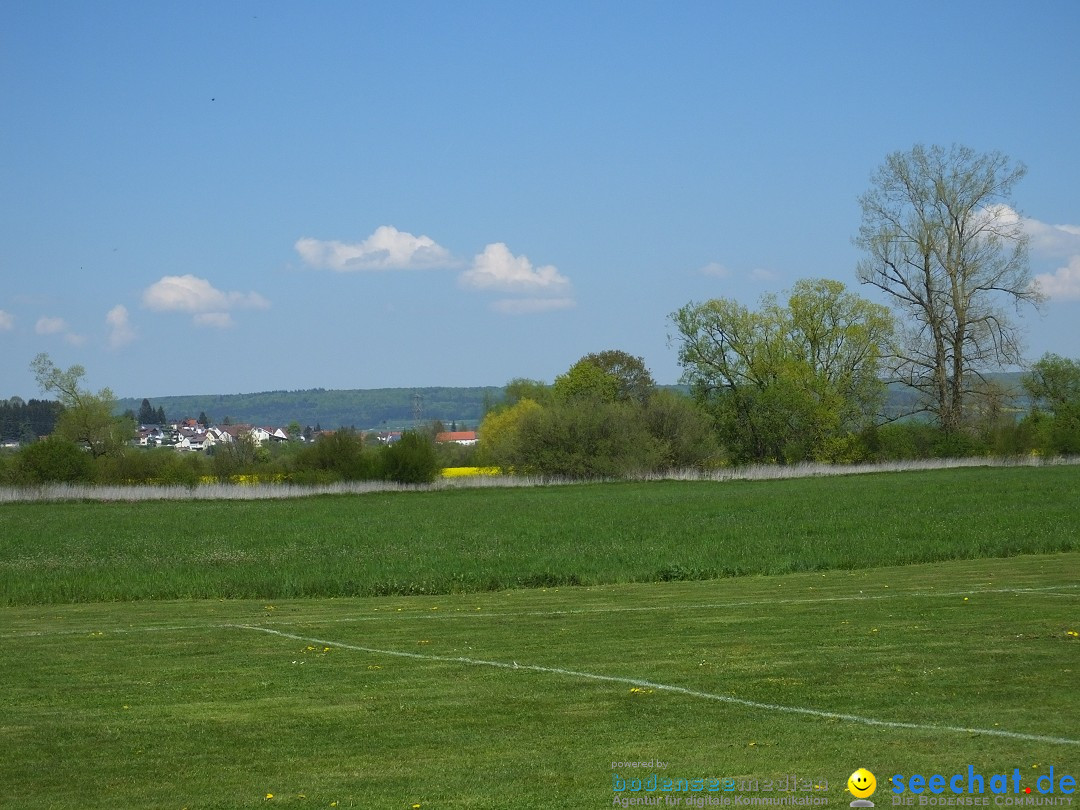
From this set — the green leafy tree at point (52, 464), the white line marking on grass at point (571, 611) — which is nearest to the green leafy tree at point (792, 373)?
the green leafy tree at point (52, 464)

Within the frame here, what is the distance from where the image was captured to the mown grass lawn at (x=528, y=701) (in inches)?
278

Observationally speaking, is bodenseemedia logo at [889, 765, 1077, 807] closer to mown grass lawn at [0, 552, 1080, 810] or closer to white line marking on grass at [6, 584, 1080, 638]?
mown grass lawn at [0, 552, 1080, 810]

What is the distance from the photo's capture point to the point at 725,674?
988 cm

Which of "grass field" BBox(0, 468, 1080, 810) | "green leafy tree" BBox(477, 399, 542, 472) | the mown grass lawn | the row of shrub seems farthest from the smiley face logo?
"green leafy tree" BBox(477, 399, 542, 472)

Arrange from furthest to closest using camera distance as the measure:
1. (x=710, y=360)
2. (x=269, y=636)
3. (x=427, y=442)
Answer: (x=710, y=360) → (x=427, y=442) → (x=269, y=636)

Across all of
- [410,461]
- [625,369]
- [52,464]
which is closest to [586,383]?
[625,369]

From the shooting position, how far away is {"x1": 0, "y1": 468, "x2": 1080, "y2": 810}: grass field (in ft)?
23.4

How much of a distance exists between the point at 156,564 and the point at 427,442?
39130 mm

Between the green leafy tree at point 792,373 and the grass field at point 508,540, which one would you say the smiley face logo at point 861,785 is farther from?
the green leafy tree at point 792,373

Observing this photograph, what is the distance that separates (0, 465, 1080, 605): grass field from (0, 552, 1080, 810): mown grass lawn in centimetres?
622

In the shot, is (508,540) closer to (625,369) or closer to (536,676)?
(536,676)

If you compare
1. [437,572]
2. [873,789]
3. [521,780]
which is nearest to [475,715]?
[521,780]

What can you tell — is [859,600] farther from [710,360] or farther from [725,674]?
[710,360]

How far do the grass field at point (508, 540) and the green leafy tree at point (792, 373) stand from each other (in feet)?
85.5
